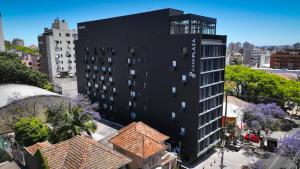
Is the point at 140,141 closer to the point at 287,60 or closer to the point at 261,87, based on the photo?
the point at 261,87

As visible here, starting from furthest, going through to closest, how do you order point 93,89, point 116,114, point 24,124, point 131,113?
point 93,89 < point 116,114 < point 131,113 < point 24,124

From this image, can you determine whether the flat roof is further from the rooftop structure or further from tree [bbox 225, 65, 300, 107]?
the rooftop structure

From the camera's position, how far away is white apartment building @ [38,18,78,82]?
86.0 m

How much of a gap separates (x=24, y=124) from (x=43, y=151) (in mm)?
13772

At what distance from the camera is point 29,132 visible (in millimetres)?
30984

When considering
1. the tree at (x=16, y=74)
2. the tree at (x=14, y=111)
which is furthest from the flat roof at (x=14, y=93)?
the tree at (x=16, y=74)

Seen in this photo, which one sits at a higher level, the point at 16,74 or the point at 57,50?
the point at 57,50

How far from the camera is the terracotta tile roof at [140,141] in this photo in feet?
81.9

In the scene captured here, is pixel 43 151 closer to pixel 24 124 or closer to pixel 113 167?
pixel 113 167

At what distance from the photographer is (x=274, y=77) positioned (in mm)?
63625

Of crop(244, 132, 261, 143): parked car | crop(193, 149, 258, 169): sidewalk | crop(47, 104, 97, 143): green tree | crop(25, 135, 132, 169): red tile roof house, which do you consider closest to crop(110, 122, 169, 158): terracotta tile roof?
crop(25, 135, 132, 169): red tile roof house

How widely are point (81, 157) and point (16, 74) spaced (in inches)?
1879

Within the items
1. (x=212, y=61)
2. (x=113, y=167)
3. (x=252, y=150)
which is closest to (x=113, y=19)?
(x=212, y=61)

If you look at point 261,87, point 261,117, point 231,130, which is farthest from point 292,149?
point 261,87
